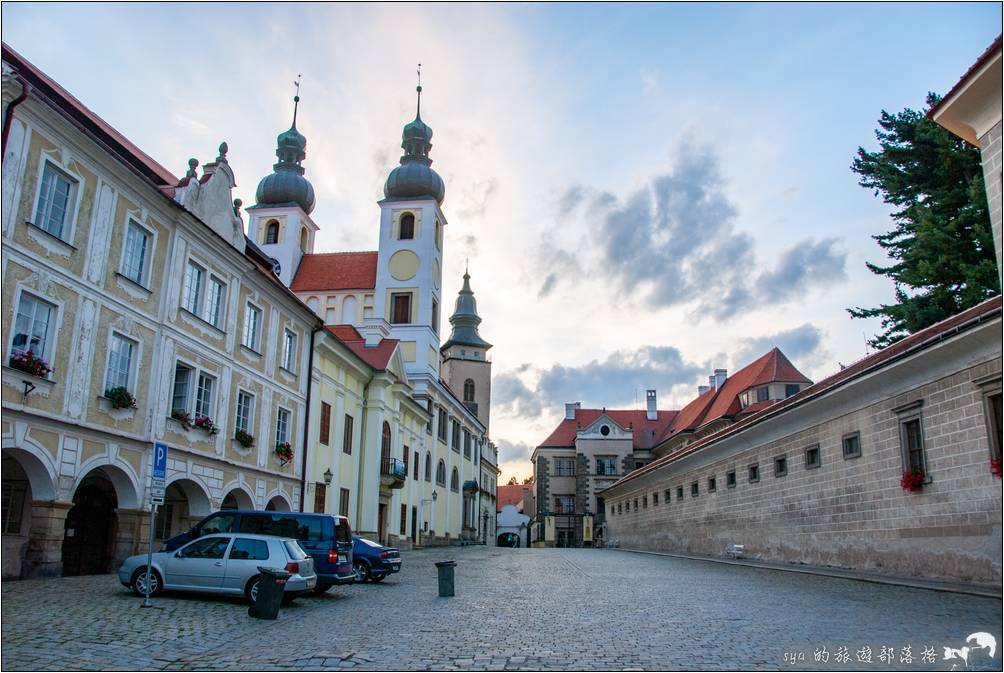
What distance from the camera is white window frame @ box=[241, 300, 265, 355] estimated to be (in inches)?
963

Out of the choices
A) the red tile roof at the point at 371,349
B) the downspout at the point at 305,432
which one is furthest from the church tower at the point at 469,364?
the downspout at the point at 305,432

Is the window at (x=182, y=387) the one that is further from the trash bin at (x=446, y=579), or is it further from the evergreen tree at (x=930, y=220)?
the evergreen tree at (x=930, y=220)

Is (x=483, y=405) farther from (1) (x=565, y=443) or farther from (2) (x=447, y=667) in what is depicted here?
(2) (x=447, y=667)

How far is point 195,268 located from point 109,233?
12.4ft

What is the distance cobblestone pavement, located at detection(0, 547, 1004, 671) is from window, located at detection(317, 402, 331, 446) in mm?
13764

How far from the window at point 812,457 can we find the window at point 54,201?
815 inches

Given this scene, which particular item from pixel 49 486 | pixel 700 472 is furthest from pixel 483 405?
pixel 49 486

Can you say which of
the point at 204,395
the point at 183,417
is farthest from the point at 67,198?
the point at 204,395

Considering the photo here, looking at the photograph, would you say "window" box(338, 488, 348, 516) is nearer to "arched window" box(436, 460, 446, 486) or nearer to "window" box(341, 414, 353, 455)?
"window" box(341, 414, 353, 455)

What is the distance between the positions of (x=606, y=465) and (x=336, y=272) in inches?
1406

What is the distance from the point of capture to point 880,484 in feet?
68.5

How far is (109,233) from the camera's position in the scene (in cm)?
1822

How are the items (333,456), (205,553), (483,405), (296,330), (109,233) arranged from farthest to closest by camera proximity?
(483,405) → (333,456) → (296,330) → (109,233) → (205,553)

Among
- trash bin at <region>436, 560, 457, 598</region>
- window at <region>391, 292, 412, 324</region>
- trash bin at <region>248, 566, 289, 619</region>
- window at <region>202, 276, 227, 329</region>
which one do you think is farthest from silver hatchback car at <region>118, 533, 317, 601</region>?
window at <region>391, 292, 412, 324</region>
